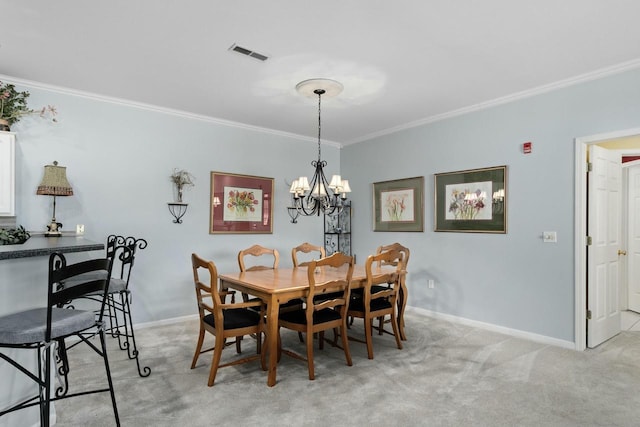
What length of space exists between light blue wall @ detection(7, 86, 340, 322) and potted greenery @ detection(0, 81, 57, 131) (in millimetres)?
79

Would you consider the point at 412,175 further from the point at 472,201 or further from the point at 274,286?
the point at 274,286

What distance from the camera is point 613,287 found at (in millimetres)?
3832

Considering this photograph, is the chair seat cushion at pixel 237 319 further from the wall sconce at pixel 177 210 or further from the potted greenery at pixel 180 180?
the potted greenery at pixel 180 180

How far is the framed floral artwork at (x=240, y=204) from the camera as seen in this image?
473 cm

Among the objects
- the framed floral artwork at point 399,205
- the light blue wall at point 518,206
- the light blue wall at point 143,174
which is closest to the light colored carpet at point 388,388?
the light blue wall at point 518,206

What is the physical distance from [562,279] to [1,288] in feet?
14.0

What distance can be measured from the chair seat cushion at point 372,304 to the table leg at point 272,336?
0.96m

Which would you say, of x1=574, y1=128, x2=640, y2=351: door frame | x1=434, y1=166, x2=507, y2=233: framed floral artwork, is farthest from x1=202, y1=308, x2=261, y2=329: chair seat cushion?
x1=574, y1=128, x2=640, y2=351: door frame

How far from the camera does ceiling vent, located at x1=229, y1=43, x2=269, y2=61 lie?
112 inches

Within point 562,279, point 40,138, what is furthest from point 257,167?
point 562,279

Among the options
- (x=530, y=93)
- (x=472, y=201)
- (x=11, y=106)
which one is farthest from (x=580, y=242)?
(x=11, y=106)

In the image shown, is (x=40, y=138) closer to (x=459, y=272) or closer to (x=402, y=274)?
(x=402, y=274)

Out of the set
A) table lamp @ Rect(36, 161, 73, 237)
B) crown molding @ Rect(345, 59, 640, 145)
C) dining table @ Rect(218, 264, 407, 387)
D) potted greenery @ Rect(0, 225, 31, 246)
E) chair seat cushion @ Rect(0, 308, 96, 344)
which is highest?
crown molding @ Rect(345, 59, 640, 145)

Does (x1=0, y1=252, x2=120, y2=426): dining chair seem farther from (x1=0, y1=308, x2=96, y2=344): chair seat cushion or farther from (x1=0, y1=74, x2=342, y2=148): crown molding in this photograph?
(x1=0, y1=74, x2=342, y2=148): crown molding
